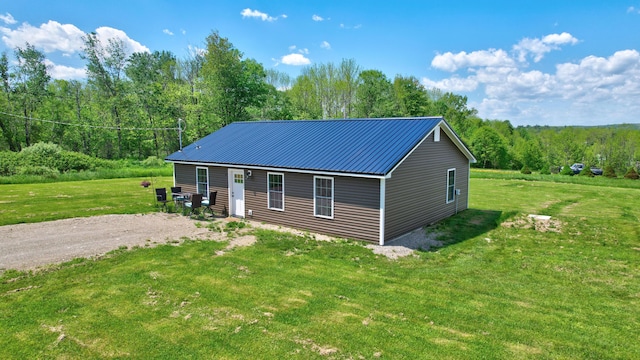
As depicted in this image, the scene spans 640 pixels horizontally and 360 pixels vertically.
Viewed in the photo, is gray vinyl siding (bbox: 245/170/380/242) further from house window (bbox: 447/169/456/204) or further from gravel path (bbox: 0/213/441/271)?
house window (bbox: 447/169/456/204)

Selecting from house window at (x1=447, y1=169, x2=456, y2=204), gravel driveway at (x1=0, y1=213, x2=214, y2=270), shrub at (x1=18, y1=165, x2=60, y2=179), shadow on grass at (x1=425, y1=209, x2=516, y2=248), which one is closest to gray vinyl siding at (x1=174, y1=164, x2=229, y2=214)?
gravel driveway at (x1=0, y1=213, x2=214, y2=270)

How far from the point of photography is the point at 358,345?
5.33 metres

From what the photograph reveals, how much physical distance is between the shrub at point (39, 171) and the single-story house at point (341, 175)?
16.3 metres

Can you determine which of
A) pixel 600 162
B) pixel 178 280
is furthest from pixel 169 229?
pixel 600 162

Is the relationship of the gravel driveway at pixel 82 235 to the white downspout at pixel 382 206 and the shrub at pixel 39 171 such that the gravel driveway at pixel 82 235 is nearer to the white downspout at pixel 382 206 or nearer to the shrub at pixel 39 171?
the white downspout at pixel 382 206

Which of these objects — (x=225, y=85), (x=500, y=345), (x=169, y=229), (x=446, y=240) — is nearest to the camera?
(x=500, y=345)

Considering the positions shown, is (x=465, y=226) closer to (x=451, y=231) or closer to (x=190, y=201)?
(x=451, y=231)

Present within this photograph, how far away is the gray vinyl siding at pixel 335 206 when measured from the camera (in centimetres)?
1130

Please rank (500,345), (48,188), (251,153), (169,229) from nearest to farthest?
(500,345) < (169,229) < (251,153) < (48,188)

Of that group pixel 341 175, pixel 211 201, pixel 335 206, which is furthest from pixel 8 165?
pixel 341 175

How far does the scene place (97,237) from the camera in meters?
11.7

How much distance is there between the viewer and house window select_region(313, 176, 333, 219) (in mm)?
12203

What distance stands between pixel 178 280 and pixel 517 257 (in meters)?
8.82

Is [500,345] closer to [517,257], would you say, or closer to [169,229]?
[517,257]
